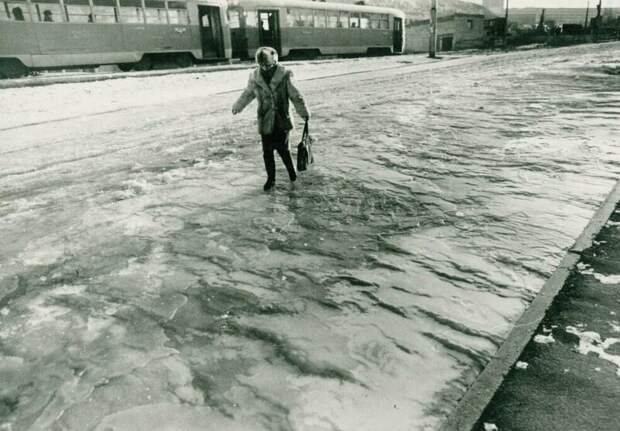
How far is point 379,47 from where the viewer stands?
29.0 m

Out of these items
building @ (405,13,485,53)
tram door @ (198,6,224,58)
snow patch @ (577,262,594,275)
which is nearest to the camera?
snow patch @ (577,262,594,275)

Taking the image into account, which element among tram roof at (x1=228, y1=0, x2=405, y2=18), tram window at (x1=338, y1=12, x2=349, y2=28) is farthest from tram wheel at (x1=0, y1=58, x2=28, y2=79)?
tram window at (x1=338, y1=12, x2=349, y2=28)

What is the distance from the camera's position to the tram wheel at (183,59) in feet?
64.0

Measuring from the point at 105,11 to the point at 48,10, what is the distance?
1910 millimetres

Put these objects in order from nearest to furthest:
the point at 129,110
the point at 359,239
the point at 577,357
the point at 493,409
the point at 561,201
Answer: the point at 493,409
the point at 577,357
the point at 359,239
the point at 561,201
the point at 129,110

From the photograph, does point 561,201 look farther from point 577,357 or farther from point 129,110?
point 129,110

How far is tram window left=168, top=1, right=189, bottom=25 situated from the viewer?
1827 centimetres

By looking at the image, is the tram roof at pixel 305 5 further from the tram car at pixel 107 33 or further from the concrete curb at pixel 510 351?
the concrete curb at pixel 510 351

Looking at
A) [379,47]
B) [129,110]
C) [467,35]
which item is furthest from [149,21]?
[467,35]

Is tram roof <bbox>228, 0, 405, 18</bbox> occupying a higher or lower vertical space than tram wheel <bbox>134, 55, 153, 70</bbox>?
higher

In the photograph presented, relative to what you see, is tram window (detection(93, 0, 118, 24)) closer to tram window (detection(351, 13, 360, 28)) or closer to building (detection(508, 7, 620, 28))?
tram window (detection(351, 13, 360, 28))

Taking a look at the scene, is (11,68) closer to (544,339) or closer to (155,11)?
(155,11)

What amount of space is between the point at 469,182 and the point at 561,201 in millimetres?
973

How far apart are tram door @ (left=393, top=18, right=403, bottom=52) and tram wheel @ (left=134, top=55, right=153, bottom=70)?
1725 centimetres
